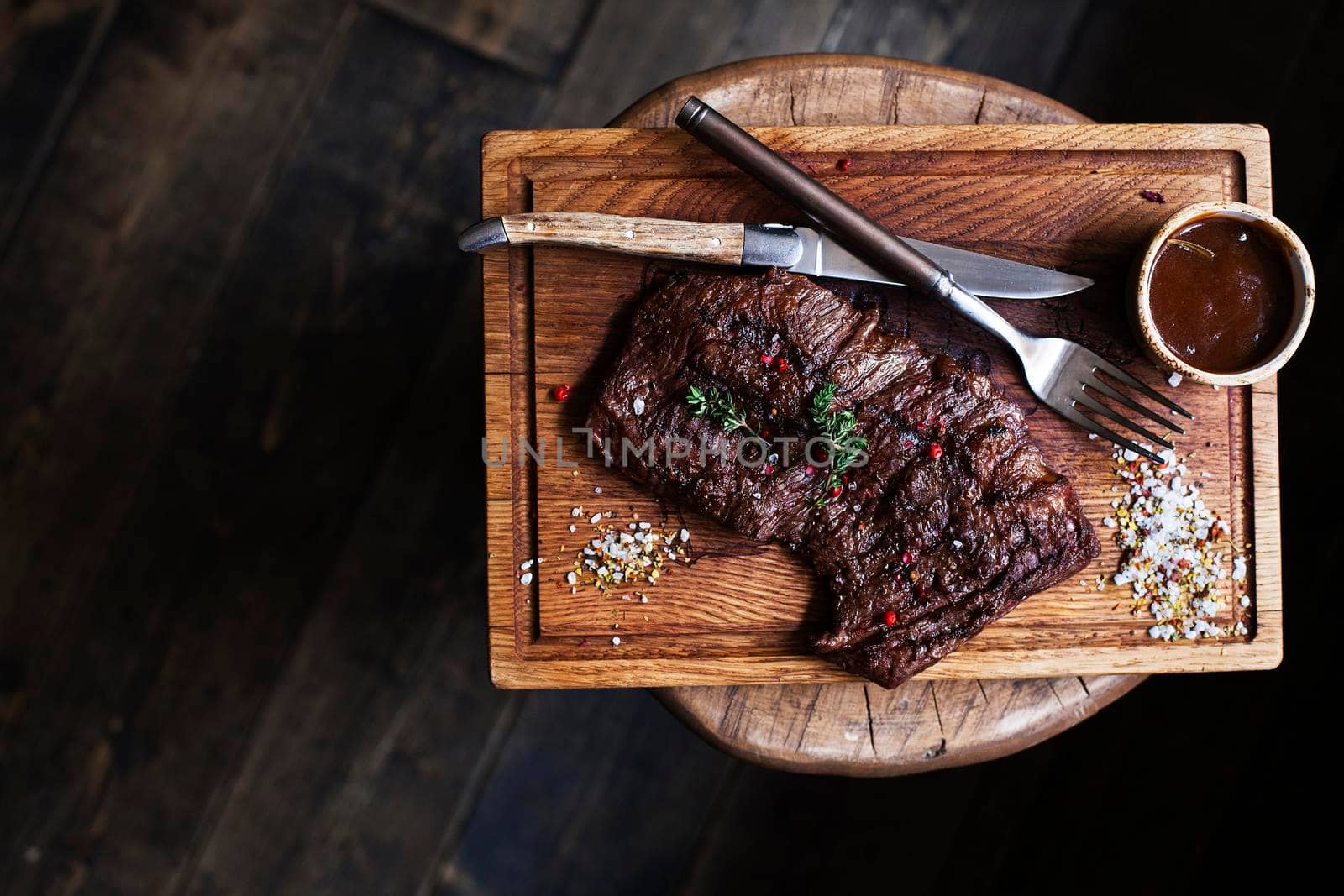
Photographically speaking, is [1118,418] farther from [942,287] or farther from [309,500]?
[309,500]

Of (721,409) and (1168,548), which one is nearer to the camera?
(721,409)

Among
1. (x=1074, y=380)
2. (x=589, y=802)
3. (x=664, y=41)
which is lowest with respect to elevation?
(x=589, y=802)

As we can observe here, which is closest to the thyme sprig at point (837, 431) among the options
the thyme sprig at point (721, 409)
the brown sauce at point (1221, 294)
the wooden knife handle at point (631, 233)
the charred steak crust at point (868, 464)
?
the charred steak crust at point (868, 464)

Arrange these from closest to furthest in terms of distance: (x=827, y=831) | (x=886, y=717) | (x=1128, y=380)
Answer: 1. (x=1128, y=380)
2. (x=886, y=717)
3. (x=827, y=831)

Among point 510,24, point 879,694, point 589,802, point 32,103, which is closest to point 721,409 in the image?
point 879,694

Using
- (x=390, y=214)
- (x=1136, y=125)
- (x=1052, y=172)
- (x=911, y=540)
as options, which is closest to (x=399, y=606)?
(x=390, y=214)

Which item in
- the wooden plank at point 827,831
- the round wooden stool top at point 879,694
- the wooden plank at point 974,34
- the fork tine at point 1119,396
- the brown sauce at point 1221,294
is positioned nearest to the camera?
the brown sauce at point 1221,294

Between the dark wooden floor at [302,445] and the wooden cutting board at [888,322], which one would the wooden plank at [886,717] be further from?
the dark wooden floor at [302,445]
